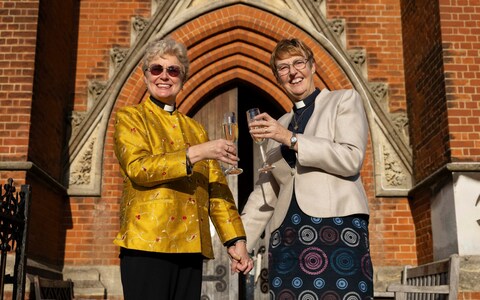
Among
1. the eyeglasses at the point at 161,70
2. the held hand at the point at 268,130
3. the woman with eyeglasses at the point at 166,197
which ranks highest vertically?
the eyeglasses at the point at 161,70

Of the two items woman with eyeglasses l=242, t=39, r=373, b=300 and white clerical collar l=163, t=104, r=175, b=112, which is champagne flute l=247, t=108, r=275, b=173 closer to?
woman with eyeglasses l=242, t=39, r=373, b=300

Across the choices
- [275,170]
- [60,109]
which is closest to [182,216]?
[275,170]

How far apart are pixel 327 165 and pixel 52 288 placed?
13.8 feet

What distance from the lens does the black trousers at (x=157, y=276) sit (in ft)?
7.48

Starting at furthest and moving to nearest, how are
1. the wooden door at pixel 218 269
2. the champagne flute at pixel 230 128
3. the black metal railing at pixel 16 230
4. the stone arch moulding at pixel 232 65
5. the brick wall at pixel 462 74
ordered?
the wooden door at pixel 218 269 < the stone arch moulding at pixel 232 65 < the brick wall at pixel 462 74 < the black metal railing at pixel 16 230 < the champagne flute at pixel 230 128

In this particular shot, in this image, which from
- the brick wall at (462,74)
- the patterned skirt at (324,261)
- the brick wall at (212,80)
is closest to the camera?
the patterned skirt at (324,261)

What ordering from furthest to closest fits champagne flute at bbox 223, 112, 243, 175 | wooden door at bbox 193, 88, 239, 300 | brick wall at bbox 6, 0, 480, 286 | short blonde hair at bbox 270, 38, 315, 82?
wooden door at bbox 193, 88, 239, 300 < brick wall at bbox 6, 0, 480, 286 < short blonde hair at bbox 270, 38, 315, 82 < champagne flute at bbox 223, 112, 243, 175

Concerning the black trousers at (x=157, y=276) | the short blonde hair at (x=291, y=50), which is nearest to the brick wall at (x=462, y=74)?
the short blonde hair at (x=291, y=50)

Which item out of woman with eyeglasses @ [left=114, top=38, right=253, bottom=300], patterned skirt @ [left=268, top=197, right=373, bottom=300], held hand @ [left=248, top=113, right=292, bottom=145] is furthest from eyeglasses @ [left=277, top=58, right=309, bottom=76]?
patterned skirt @ [left=268, top=197, right=373, bottom=300]

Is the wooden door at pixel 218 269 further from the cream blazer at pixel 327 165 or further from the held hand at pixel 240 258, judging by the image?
the held hand at pixel 240 258

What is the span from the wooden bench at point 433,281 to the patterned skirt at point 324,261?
1.76m

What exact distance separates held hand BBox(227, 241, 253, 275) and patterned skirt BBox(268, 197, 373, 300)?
0.16 m

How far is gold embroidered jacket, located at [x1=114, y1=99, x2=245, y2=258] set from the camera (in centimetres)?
234

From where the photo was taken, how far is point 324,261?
2.46 meters
